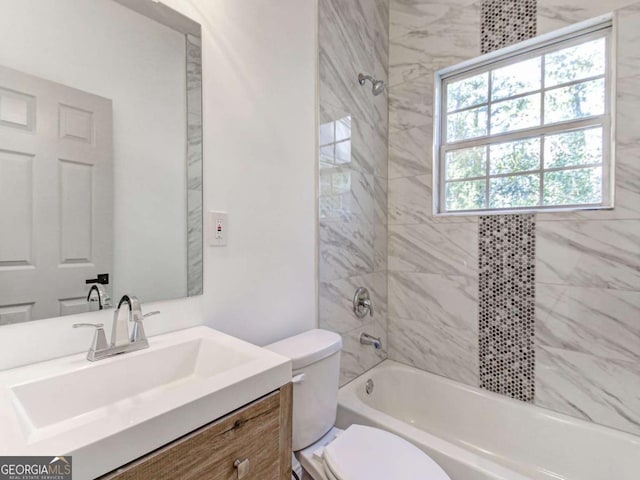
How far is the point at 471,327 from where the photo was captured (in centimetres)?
189

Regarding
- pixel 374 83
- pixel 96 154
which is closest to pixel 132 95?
pixel 96 154

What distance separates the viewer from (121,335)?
91 cm

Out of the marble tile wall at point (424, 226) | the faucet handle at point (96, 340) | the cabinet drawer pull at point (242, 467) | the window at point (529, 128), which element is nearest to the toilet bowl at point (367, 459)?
the cabinet drawer pull at point (242, 467)

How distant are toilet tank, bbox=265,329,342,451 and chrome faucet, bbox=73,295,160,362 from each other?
50cm

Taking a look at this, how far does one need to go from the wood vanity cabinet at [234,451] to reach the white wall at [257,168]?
51cm

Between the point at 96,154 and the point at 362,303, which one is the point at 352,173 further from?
the point at 96,154

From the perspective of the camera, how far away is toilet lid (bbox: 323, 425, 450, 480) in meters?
1.03

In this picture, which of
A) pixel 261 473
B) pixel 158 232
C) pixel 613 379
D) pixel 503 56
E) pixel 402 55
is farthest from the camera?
pixel 402 55

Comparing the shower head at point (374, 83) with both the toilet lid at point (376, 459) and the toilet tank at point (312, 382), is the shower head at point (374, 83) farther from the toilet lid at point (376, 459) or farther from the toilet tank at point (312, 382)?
the toilet lid at point (376, 459)

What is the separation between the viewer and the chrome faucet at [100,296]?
3.07ft

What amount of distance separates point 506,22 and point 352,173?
48.6 inches

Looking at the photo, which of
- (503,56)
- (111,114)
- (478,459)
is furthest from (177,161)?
(503,56)

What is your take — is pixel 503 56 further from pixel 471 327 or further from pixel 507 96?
pixel 471 327

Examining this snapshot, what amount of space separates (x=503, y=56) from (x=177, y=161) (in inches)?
77.9
